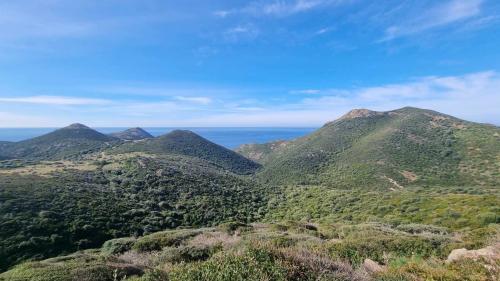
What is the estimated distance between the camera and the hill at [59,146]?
92675 mm

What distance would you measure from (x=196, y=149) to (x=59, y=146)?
4509cm

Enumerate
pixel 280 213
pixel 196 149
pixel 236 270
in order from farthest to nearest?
1. pixel 196 149
2. pixel 280 213
3. pixel 236 270

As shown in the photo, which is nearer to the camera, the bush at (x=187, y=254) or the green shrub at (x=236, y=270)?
the green shrub at (x=236, y=270)

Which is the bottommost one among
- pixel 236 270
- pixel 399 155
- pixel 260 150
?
pixel 260 150

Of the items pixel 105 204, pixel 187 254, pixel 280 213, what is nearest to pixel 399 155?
pixel 280 213

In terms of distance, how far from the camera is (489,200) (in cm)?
2939

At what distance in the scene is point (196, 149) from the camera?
4360 inches

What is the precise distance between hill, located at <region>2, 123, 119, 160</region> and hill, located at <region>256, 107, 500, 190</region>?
57.6m

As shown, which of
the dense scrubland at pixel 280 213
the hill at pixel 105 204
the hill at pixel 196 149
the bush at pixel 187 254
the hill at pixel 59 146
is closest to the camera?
the dense scrubland at pixel 280 213

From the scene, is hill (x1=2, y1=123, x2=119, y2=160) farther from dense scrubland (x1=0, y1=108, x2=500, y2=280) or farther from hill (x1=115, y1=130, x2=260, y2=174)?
hill (x1=115, y1=130, x2=260, y2=174)

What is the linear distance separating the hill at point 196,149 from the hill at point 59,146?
44.4 feet

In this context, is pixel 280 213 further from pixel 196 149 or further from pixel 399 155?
pixel 196 149

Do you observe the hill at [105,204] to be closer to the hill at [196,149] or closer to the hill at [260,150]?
the hill at [196,149]

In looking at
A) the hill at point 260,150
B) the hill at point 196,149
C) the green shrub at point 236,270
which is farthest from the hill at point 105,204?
the hill at point 260,150
